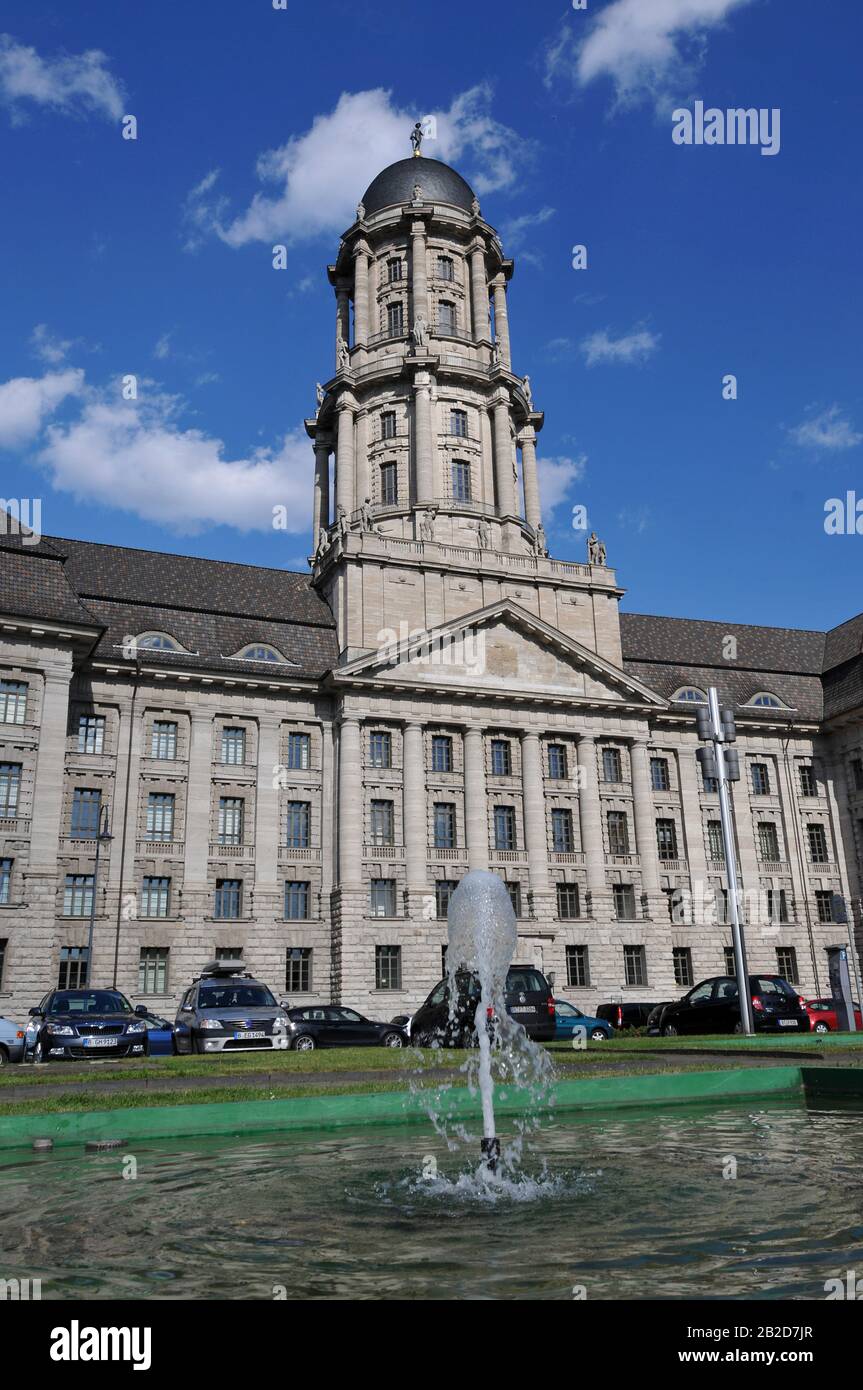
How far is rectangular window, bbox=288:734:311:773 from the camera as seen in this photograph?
1719 inches

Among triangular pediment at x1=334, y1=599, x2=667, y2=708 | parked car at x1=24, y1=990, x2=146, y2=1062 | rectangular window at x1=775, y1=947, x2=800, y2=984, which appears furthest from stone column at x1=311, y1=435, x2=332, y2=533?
parked car at x1=24, y1=990, x2=146, y2=1062

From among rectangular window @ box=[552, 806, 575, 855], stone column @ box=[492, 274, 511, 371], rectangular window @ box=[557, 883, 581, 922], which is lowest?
rectangular window @ box=[557, 883, 581, 922]

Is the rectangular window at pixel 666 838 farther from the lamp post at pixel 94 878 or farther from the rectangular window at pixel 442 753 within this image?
the lamp post at pixel 94 878

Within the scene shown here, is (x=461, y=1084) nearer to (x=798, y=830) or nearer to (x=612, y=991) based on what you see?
(x=612, y=991)

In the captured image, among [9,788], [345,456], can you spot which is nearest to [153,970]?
[9,788]

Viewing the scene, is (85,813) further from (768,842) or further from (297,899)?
(768,842)

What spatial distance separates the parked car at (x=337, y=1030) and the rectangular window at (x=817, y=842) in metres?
30.4

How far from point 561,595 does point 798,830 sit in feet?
55.9

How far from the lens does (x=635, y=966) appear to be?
4575 centimetres

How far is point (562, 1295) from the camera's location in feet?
15.4

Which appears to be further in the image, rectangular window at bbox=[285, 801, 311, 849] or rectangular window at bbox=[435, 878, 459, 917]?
rectangular window at bbox=[435, 878, 459, 917]

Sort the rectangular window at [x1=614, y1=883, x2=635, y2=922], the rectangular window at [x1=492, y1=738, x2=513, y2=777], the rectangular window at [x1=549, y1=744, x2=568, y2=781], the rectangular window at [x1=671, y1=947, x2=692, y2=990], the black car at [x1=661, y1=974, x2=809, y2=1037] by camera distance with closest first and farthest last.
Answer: the black car at [x1=661, y1=974, x2=809, y2=1037]
the rectangular window at [x1=492, y1=738, x2=513, y2=777]
the rectangular window at [x1=614, y1=883, x2=635, y2=922]
the rectangular window at [x1=549, y1=744, x2=568, y2=781]
the rectangular window at [x1=671, y1=947, x2=692, y2=990]

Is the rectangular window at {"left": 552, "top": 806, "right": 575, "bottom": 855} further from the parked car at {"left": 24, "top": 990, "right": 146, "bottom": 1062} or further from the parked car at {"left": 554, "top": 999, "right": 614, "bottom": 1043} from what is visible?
the parked car at {"left": 24, "top": 990, "right": 146, "bottom": 1062}

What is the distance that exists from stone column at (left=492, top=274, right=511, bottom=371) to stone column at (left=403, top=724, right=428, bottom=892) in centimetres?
2539
